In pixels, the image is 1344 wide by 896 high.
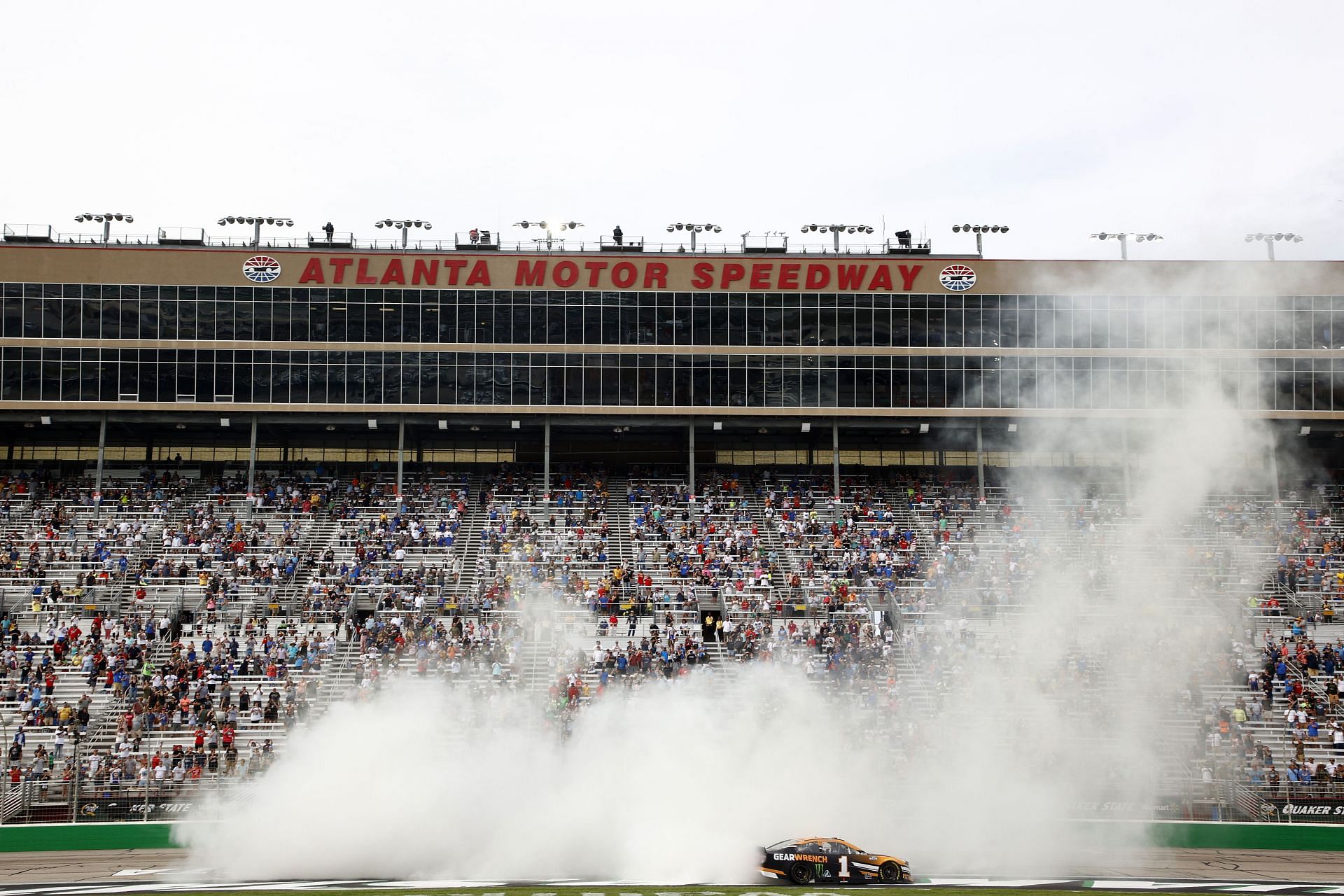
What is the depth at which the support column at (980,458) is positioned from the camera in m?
47.3

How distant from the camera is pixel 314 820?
2333cm

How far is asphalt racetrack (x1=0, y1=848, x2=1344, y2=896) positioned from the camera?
2061 cm

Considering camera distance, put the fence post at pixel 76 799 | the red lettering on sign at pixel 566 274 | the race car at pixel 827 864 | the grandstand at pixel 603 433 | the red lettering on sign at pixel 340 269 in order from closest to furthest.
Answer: the race car at pixel 827 864 → the fence post at pixel 76 799 → the grandstand at pixel 603 433 → the red lettering on sign at pixel 340 269 → the red lettering on sign at pixel 566 274

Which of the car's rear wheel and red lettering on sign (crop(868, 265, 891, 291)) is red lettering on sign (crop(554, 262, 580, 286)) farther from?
the car's rear wheel

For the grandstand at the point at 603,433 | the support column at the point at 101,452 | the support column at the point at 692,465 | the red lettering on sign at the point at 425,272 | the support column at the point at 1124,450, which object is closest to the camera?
the grandstand at the point at 603,433

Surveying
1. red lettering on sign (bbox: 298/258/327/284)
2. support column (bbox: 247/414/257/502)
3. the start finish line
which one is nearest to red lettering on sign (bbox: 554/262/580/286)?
red lettering on sign (bbox: 298/258/327/284)

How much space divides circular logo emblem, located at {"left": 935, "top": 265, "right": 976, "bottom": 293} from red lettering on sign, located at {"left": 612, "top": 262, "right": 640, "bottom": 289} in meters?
12.1

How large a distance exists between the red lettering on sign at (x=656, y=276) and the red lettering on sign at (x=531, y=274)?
4054mm

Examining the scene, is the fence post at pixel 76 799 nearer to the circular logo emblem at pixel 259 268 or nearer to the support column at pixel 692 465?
the support column at pixel 692 465


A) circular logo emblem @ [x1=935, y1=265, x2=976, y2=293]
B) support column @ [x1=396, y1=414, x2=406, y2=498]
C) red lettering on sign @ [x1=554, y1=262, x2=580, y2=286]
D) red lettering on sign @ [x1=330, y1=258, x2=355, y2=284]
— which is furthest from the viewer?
red lettering on sign @ [x1=554, y1=262, x2=580, y2=286]

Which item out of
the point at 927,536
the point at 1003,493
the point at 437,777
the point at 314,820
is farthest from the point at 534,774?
the point at 1003,493

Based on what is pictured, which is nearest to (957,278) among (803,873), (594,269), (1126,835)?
(594,269)

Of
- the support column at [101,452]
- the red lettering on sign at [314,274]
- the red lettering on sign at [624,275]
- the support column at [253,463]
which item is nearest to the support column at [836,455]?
the red lettering on sign at [624,275]

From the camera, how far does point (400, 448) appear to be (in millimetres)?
47688
